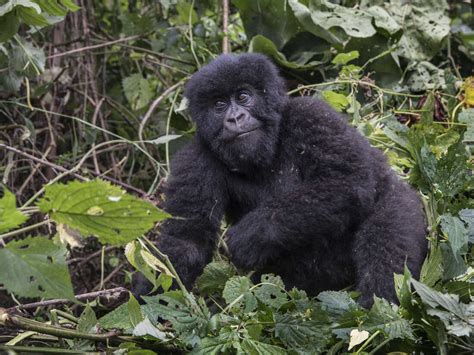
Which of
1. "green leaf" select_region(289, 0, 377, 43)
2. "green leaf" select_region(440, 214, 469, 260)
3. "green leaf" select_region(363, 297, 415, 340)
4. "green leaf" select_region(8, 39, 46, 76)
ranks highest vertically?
"green leaf" select_region(8, 39, 46, 76)

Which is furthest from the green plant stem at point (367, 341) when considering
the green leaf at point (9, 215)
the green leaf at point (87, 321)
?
the green leaf at point (9, 215)

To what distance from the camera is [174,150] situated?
5.02 metres

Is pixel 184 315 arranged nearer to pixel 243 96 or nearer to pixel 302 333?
pixel 302 333

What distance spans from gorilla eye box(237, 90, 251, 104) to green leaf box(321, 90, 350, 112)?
25.5 inches

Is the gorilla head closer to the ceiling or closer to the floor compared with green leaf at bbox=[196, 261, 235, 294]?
closer to the ceiling

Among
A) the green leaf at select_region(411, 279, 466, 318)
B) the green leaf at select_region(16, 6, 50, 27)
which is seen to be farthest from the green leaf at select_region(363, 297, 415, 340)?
the green leaf at select_region(16, 6, 50, 27)

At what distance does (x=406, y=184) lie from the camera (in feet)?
12.7

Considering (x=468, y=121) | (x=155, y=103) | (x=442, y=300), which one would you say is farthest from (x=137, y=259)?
(x=155, y=103)

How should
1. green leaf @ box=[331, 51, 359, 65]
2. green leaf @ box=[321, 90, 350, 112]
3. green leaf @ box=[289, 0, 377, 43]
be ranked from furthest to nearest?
green leaf @ box=[289, 0, 377, 43]
green leaf @ box=[331, 51, 359, 65]
green leaf @ box=[321, 90, 350, 112]

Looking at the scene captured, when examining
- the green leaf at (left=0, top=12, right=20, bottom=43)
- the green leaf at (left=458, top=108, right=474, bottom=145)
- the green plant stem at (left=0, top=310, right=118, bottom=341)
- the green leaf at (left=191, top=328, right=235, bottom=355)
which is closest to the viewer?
the green plant stem at (left=0, top=310, right=118, bottom=341)

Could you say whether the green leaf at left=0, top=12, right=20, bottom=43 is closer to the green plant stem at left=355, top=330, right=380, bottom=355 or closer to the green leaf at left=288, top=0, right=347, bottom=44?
the green leaf at left=288, top=0, right=347, bottom=44

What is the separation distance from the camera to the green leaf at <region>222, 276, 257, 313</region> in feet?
9.17

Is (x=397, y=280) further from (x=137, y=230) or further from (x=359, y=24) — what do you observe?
(x=359, y=24)

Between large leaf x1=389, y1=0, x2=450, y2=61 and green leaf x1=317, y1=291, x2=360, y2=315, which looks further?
large leaf x1=389, y1=0, x2=450, y2=61
